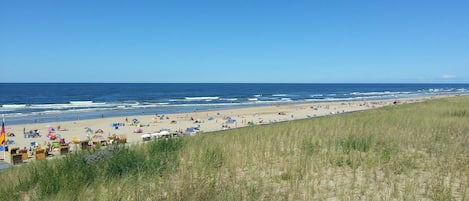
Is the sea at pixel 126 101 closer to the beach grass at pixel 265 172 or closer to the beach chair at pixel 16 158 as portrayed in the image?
the beach chair at pixel 16 158

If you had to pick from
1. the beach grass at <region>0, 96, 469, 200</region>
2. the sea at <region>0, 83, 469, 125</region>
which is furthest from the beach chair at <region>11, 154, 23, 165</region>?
the sea at <region>0, 83, 469, 125</region>

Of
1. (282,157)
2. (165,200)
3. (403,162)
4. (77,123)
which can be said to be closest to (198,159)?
(282,157)

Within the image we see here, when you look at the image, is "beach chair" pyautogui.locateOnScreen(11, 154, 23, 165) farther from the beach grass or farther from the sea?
the sea

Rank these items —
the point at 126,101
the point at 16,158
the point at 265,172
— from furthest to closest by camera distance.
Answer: the point at 126,101 → the point at 16,158 → the point at 265,172

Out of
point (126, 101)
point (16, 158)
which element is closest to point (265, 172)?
point (16, 158)

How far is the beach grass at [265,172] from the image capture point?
182 inches

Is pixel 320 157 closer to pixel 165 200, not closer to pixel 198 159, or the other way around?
pixel 198 159

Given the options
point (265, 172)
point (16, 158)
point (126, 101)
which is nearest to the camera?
point (265, 172)

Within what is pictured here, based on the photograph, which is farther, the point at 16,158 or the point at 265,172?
the point at 16,158

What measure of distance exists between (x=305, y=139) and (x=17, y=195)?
6092mm

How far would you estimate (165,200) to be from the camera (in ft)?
14.5

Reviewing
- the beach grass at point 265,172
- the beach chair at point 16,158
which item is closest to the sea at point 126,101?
the beach chair at point 16,158

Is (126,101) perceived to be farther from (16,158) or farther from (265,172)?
(265,172)

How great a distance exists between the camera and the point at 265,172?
5.96 m
